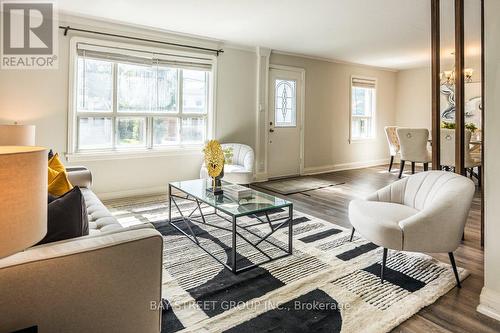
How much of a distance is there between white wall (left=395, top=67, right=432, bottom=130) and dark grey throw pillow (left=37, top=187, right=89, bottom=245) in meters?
8.07

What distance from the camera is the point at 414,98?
791 centimetres

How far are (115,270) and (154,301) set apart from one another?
0.73 feet

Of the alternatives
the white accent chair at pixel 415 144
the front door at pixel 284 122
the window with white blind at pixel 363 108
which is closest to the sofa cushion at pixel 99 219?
the front door at pixel 284 122

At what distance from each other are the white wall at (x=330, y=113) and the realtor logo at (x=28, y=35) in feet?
11.3

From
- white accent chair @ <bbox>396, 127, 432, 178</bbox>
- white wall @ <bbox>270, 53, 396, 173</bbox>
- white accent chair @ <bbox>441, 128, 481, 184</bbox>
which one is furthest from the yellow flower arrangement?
white accent chair @ <bbox>396, 127, 432, 178</bbox>

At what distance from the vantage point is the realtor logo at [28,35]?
3.61 metres

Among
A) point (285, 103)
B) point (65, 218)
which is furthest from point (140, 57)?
point (65, 218)

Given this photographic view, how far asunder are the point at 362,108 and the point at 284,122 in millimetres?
2556

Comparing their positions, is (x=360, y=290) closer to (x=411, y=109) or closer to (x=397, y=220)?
(x=397, y=220)

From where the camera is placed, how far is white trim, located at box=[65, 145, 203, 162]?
13.8 feet

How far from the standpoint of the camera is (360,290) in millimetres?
2119

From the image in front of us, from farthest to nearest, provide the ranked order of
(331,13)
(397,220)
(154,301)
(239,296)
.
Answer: (331,13) → (397,220) → (239,296) → (154,301)

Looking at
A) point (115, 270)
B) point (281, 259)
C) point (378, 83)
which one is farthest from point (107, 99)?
point (378, 83)

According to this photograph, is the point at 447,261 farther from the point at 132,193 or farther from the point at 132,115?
the point at 132,115
